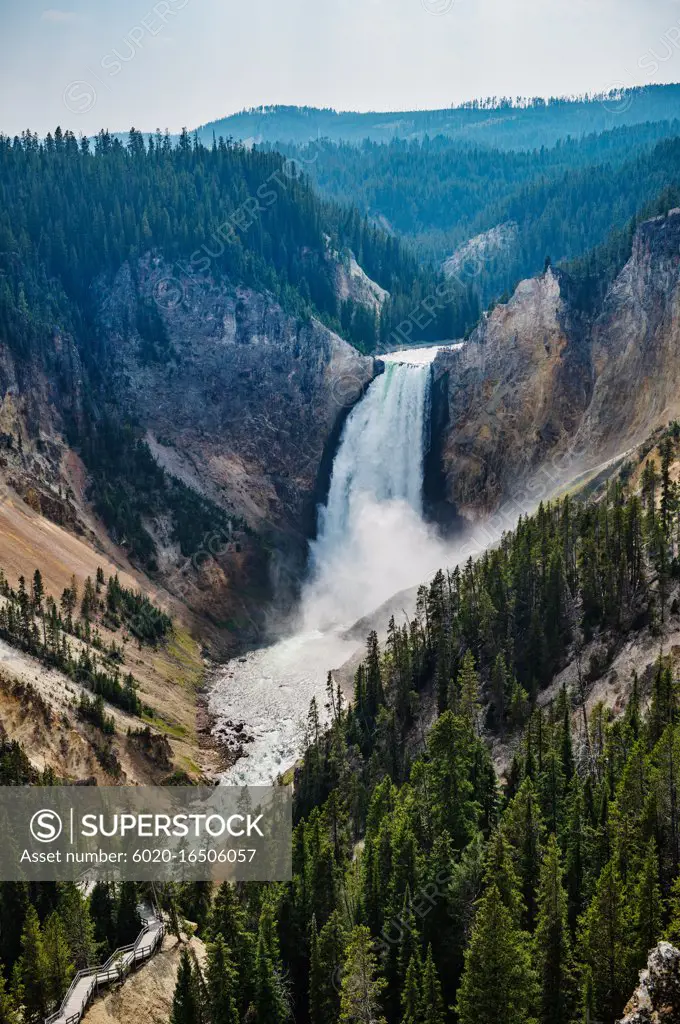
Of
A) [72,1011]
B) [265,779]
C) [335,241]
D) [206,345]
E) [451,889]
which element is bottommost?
[72,1011]

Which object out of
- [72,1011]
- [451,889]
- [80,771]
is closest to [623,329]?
[80,771]

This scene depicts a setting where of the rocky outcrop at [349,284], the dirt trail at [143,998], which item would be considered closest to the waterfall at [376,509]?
the rocky outcrop at [349,284]

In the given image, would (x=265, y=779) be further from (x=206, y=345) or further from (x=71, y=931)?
(x=206, y=345)

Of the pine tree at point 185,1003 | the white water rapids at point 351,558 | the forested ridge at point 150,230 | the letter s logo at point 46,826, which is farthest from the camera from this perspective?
the forested ridge at point 150,230

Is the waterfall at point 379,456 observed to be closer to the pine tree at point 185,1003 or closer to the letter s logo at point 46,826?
the letter s logo at point 46,826

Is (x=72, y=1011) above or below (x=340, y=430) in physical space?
below

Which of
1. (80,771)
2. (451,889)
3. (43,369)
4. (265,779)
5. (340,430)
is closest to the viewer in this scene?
(451,889)
